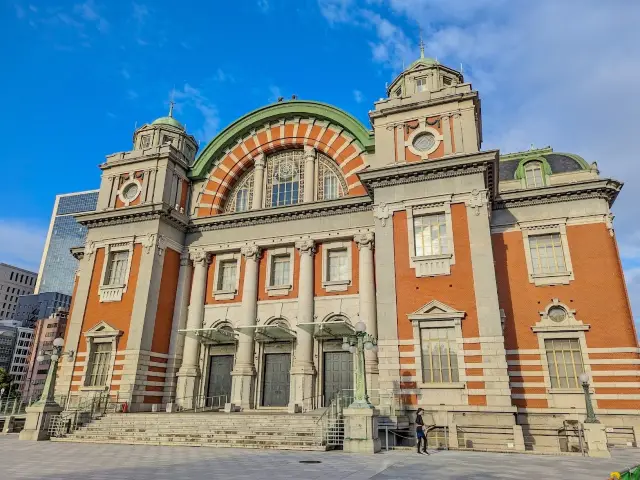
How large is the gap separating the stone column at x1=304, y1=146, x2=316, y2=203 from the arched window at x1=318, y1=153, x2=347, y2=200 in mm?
405

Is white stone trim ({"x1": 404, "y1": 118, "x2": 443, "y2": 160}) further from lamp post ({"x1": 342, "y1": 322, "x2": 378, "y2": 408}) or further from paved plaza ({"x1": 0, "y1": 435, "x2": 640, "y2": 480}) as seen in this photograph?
paved plaza ({"x1": 0, "y1": 435, "x2": 640, "y2": 480})

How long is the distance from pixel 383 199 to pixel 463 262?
474cm

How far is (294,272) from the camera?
24.9 meters

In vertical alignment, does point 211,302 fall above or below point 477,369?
above

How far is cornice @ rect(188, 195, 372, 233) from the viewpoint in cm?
2414

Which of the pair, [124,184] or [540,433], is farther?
[124,184]

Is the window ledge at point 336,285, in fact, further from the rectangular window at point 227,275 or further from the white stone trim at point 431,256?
the rectangular window at point 227,275

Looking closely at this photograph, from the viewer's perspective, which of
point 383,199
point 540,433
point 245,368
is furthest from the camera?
point 245,368

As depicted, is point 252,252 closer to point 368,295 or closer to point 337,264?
point 337,264

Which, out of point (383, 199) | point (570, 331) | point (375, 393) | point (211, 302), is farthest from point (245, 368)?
point (570, 331)

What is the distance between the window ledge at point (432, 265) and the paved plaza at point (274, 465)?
745cm

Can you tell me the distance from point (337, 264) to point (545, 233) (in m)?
10.4

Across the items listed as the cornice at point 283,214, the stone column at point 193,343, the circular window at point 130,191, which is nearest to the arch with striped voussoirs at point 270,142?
the cornice at point 283,214

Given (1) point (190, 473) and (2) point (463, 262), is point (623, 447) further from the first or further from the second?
(1) point (190, 473)
